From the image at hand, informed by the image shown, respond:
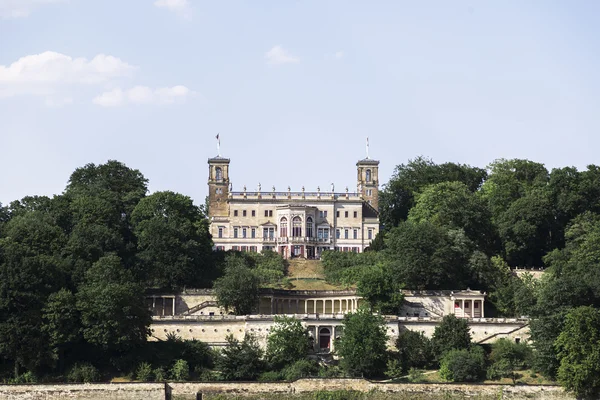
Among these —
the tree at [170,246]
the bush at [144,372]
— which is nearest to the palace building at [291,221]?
the tree at [170,246]

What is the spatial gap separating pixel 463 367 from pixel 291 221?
121ft

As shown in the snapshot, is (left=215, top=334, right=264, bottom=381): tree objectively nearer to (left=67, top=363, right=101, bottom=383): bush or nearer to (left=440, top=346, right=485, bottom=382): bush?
(left=67, top=363, right=101, bottom=383): bush

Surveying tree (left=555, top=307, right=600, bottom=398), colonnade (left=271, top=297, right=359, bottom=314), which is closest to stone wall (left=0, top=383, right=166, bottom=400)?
colonnade (left=271, top=297, right=359, bottom=314)

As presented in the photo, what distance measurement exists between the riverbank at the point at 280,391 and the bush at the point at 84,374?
2.45 m

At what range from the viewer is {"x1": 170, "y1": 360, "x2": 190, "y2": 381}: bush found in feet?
266

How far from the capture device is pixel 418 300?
312ft

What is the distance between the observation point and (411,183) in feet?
403

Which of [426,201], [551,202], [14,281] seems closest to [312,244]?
[426,201]

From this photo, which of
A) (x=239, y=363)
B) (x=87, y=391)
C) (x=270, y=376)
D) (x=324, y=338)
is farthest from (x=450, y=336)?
(x=87, y=391)

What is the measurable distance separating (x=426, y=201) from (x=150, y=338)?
30819 mm

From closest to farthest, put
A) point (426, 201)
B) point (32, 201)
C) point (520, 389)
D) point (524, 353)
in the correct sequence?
point (520, 389) → point (524, 353) → point (32, 201) → point (426, 201)

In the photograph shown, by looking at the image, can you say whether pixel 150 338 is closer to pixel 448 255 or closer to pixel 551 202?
pixel 448 255

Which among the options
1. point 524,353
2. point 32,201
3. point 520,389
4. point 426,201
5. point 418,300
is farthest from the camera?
point 426,201

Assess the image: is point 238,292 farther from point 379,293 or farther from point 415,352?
point 415,352
